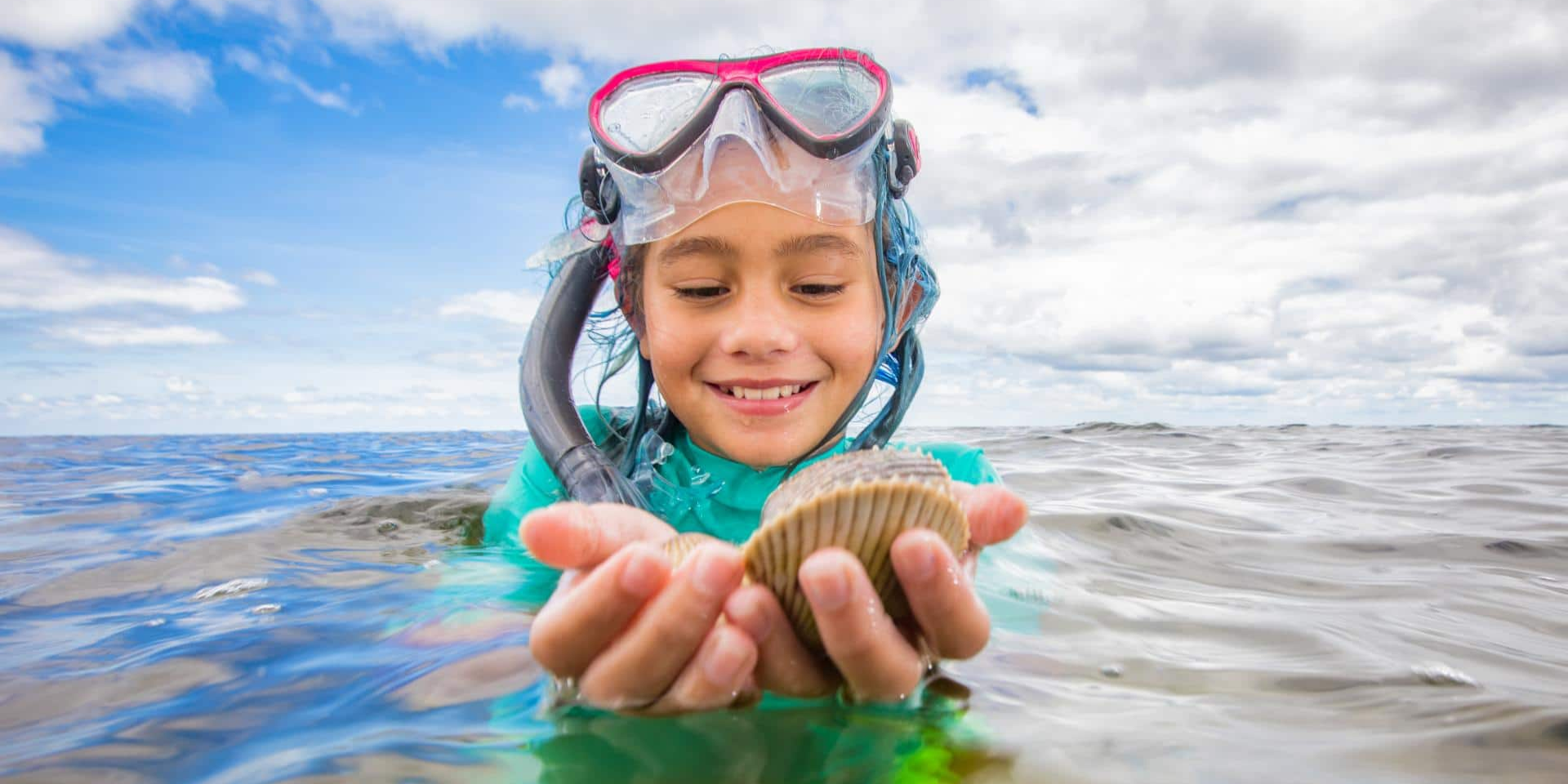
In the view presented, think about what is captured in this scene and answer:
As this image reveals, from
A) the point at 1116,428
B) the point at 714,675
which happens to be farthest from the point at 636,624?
the point at 1116,428

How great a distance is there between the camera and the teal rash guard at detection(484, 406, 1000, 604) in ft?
12.6

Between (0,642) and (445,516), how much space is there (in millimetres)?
3285

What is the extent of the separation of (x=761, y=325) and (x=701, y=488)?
1.21 meters

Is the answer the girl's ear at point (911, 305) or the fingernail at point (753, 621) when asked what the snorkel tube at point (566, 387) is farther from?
the fingernail at point (753, 621)

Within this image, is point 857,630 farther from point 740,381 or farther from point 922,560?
point 740,381

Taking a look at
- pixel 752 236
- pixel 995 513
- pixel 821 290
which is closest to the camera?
pixel 995 513

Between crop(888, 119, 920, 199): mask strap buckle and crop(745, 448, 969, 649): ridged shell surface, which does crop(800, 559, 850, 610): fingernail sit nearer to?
crop(745, 448, 969, 649): ridged shell surface

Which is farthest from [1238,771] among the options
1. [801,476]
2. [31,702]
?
[31,702]

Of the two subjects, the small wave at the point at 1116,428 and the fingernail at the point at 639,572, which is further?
the small wave at the point at 1116,428

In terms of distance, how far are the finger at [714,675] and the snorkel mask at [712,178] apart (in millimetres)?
1706

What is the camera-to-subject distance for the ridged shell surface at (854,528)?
5.10 feet

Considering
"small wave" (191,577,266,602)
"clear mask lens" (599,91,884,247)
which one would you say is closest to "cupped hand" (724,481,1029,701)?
"clear mask lens" (599,91,884,247)

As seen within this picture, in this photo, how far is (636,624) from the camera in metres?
1.58

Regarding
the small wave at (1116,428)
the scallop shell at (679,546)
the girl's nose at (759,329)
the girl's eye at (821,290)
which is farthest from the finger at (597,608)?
the small wave at (1116,428)
